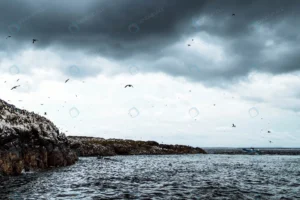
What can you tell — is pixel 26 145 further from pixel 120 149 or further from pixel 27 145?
pixel 120 149

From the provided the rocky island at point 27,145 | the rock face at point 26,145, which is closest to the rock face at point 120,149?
the rocky island at point 27,145

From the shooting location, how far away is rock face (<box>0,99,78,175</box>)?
3322 cm

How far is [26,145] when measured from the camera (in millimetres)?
38562

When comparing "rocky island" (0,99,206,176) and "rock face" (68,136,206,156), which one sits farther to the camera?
"rock face" (68,136,206,156)

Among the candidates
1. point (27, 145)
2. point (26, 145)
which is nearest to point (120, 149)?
point (27, 145)

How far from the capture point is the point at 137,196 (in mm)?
21172

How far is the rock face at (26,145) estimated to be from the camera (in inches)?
1308

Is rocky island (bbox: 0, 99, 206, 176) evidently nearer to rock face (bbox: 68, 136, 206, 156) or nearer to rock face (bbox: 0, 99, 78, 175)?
rock face (bbox: 0, 99, 78, 175)

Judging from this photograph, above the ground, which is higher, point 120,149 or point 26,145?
point 26,145

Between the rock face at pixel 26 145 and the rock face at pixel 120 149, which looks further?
the rock face at pixel 120 149

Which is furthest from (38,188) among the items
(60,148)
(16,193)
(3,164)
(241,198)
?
(60,148)

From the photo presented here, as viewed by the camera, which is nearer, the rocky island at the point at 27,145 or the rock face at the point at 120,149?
the rocky island at the point at 27,145

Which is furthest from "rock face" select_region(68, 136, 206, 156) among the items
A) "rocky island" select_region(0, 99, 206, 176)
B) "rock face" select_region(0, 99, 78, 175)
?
"rock face" select_region(0, 99, 78, 175)

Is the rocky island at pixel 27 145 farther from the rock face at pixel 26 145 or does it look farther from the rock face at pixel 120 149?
the rock face at pixel 120 149
